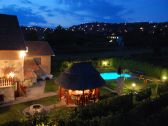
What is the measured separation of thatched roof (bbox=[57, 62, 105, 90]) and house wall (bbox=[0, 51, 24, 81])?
16.7 ft

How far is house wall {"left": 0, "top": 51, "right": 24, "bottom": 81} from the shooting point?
2572 cm

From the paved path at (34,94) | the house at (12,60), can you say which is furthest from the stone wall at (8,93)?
the paved path at (34,94)

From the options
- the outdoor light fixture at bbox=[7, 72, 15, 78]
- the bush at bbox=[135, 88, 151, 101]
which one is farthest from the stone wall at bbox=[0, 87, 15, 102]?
the bush at bbox=[135, 88, 151, 101]

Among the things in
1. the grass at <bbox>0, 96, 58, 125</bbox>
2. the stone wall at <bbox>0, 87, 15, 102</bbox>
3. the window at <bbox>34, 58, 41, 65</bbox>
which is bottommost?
the grass at <bbox>0, 96, 58, 125</bbox>

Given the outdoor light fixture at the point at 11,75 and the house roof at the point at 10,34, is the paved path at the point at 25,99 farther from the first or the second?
the house roof at the point at 10,34

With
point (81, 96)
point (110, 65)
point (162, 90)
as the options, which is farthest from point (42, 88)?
point (110, 65)

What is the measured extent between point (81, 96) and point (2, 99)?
24.4ft

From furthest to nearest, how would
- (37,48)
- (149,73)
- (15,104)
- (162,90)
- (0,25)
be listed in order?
(149,73)
(37,48)
(0,25)
(162,90)
(15,104)

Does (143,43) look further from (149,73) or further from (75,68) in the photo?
(75,68)

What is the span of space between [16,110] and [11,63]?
6.37 m

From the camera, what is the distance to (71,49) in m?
61.5

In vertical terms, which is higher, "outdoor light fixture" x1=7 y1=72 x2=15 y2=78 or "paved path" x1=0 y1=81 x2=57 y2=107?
"outdoor light fixture" x1=7 y1=72 x2=15 y2=78

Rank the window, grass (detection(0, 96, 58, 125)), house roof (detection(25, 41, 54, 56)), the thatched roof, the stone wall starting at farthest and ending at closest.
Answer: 1. the window
2. house roof (detection(25, 41, 54, 56))
3. the stone wall
4. the thatched roof
5. grass (detection(0, 96, 58, 125))

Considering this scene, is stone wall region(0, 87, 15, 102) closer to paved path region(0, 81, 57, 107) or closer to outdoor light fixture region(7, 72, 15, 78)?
paved path region(0, 81, 57, 107)
